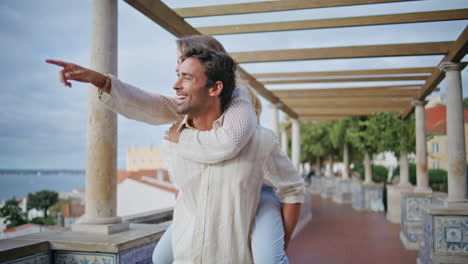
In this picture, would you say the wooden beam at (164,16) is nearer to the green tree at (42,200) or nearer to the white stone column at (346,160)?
the white stone column at (346,160)

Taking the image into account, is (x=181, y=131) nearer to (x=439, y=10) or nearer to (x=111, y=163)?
(x=111, y=163)

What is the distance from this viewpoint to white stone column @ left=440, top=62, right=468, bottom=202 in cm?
651

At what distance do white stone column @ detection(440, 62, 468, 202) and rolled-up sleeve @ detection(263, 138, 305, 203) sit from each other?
18.2 ft

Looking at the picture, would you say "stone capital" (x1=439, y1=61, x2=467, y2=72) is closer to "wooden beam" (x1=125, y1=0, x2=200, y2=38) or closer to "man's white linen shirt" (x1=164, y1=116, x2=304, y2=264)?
"wooden beam" (x1=125, y1=0, x2=200, y2=38)

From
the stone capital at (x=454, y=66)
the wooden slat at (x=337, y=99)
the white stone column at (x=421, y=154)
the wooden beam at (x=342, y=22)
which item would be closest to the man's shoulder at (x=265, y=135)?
the wooden beam at (x=342, y=22)

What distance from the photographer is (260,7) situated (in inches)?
213

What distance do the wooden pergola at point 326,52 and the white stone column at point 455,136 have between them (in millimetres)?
267

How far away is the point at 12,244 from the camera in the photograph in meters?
2.96

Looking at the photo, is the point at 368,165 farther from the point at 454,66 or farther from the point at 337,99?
the point at 454,66

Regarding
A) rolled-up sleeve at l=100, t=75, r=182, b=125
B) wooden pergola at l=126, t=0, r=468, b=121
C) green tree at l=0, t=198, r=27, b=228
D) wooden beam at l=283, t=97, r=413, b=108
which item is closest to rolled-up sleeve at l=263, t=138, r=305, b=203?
rolled-up sleeve at l=100, t=75, r=182, b=125

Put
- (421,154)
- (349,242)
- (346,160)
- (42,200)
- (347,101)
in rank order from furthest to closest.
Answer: (42,200), (346,160), (347,101), (421,154), (349,242)

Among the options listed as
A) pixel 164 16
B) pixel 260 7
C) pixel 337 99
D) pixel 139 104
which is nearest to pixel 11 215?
pixel 337 99

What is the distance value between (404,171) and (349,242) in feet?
15.6

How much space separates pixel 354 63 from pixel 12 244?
691cm
